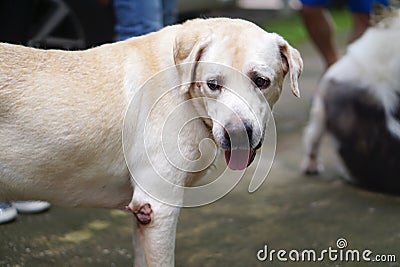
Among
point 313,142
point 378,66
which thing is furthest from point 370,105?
point 313,142

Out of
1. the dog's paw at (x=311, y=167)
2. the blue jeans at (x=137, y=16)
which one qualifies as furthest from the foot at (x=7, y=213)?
the dog's paw at (x=311, y=167)

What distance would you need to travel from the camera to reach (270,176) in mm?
4180

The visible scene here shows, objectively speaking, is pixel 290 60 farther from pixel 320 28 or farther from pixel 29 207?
pixel 320 28

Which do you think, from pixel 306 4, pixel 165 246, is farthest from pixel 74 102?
pixel 306 4

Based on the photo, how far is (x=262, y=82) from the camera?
2.27 metres

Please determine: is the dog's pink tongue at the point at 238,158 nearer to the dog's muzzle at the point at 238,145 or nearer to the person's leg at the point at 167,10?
the dog's muzzle at the point at 238,145

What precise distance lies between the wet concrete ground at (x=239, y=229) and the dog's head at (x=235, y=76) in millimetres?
929

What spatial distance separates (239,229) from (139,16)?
1.12 m

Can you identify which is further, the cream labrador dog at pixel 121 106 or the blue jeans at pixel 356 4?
the blue jeans at pixel 356 4

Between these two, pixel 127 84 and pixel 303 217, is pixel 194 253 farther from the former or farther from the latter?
pixel 127 84

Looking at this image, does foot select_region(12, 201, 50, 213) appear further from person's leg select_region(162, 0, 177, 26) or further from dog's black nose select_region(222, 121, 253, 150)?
dog's black nose select_region(222, 121, 253, 150)

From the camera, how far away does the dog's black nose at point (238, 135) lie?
2.21 m

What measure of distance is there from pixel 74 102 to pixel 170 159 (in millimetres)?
380

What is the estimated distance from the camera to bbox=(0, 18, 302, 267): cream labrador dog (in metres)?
2.28
